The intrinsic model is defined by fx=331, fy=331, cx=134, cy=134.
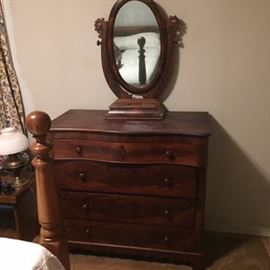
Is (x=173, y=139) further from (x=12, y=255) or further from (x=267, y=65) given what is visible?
(x=12, y=255)

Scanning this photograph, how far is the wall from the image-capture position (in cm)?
203

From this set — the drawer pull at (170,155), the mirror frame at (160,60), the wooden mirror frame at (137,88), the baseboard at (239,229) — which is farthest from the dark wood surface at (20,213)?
the baseboard at (239,229)

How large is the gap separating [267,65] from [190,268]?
1.34 metres

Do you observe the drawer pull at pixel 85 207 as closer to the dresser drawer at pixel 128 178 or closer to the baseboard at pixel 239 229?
the dresser drawer at pixel 128 178

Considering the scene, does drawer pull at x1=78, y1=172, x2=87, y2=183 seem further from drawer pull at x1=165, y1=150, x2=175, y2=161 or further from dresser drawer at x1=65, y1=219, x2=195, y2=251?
drawer pull at x1=165, y1=150, x2=175, y2=161

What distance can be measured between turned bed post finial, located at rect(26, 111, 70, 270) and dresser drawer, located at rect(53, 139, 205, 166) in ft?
2.23

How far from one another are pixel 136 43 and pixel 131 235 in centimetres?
119

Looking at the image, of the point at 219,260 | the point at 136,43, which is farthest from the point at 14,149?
the point at 219,260

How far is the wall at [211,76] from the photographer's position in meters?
2.03

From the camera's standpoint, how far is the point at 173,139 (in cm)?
177

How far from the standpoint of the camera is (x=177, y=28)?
2029 millimetres

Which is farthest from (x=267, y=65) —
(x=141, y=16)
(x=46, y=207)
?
(x=46, y=207)

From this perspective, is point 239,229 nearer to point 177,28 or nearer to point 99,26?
point 177,28

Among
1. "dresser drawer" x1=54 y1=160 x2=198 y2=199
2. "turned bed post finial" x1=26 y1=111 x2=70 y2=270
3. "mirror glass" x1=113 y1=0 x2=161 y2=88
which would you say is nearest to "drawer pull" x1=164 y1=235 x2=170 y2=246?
"dresser drawer" x1=54 y1=160 x2=198 y2=199
